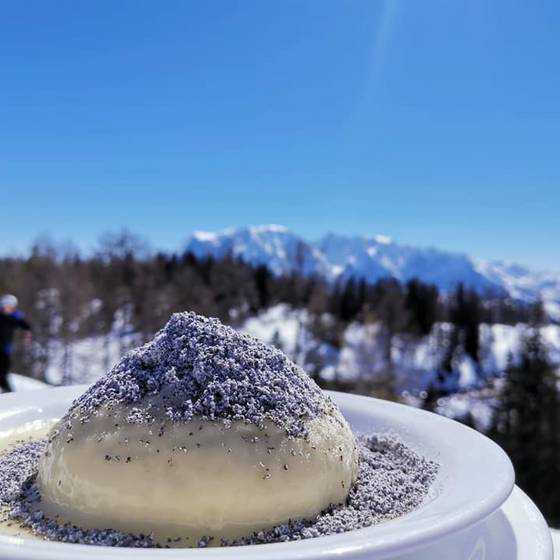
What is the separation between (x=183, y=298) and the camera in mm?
37312

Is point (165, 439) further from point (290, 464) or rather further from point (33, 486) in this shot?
point (33, 486)

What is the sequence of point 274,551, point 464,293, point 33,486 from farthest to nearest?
point 464,293
point 33,486
point 274,551

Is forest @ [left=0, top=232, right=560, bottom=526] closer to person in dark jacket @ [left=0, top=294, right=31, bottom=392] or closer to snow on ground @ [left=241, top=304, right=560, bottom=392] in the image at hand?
snow on ground @ [left=241, top=304, right=560, bottom=392]

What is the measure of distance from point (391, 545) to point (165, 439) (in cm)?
85

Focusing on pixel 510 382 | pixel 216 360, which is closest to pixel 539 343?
pixel 510 382

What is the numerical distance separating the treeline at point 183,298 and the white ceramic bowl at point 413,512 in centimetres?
2697

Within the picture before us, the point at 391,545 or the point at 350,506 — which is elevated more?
the point at 391,545

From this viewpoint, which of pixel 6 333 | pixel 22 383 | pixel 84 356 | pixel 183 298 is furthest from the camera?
pixel 183 298

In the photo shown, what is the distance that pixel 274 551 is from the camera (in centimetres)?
119

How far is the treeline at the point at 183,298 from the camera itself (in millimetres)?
31594

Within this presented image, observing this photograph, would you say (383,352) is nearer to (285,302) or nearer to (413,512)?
(285,302)

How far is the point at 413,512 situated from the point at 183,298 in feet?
120

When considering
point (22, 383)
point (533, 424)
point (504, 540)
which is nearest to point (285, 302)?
point (533, 424)

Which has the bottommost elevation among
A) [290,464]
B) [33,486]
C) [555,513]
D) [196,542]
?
[555,513]
